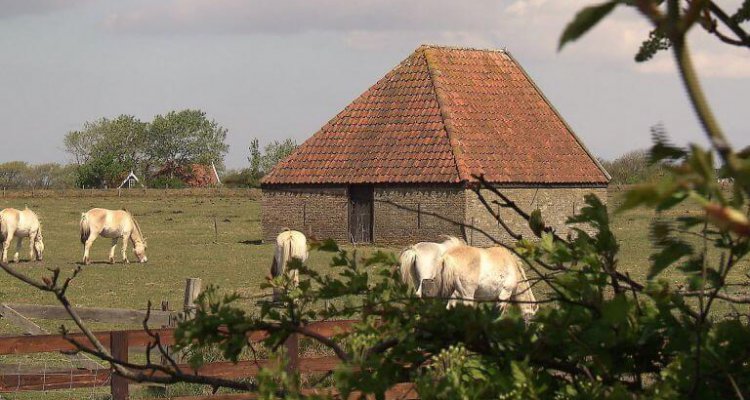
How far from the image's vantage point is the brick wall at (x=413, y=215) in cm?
3562

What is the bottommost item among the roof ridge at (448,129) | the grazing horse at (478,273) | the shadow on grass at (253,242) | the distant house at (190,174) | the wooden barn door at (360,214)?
the grazing horse at (478,273)

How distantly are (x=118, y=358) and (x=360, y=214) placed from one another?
95.1ft

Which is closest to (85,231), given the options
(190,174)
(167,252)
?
(167,252)

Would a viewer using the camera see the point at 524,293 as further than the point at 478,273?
No

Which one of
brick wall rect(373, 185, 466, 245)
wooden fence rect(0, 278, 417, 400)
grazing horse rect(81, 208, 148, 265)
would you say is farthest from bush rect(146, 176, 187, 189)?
wooden fence rect(0, 278, 417, 400)

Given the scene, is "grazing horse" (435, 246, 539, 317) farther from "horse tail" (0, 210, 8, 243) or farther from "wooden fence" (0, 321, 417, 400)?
"horse tail" (0, 210, 8, 243)

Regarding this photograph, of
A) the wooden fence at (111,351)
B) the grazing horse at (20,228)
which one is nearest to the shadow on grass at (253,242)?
the grazing horse at (20,228)

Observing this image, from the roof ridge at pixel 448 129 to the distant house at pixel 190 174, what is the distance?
3064 inches

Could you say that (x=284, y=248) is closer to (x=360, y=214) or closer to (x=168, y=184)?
(x=360, y=214)

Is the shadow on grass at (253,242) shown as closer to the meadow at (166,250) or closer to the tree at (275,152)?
the meadow at (166,250)

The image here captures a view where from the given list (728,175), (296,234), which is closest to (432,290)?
(296,234)

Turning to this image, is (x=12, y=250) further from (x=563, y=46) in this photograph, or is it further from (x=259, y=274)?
(x=563, y=46)

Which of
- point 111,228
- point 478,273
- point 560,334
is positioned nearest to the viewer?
point 560,334

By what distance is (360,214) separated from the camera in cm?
3762
